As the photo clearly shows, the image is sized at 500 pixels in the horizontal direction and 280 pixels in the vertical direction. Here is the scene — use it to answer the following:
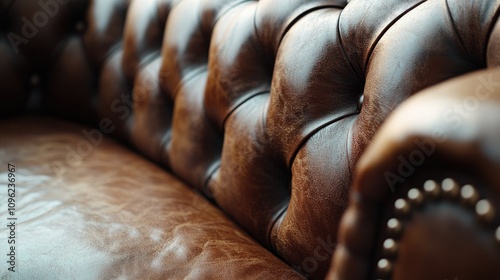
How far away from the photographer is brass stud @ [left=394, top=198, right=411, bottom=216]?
31 cm

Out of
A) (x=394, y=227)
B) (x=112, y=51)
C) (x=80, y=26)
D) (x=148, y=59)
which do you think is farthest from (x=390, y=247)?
(x=80, y=26)

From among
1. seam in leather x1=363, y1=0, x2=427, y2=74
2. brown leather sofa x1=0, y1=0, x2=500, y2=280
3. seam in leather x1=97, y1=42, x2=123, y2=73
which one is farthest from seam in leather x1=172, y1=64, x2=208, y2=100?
seam in leather x1=363, y1=0, x2=427, y2=74

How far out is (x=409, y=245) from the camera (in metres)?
0.31

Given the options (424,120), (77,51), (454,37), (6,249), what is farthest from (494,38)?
(77,51)

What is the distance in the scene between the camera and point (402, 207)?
1.02ft

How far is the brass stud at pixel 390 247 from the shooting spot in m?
A: 0.32

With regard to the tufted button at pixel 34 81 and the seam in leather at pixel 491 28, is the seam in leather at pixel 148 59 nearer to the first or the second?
the tufted button at pixel 34 81

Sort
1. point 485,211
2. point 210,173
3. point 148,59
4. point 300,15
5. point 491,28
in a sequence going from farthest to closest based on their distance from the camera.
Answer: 1. point 148,59
2. point 210,173
3. point 300,15
4. point 491,28
5. point 485,211

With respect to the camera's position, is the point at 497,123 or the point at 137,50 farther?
the point at 137,50

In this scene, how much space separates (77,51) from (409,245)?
3.26ft

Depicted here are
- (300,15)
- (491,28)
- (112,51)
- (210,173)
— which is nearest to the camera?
(491,28)

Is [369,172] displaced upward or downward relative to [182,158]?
upward

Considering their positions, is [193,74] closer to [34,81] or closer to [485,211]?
[34,81]

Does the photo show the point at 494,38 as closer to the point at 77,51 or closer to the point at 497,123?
the point at 497,123
